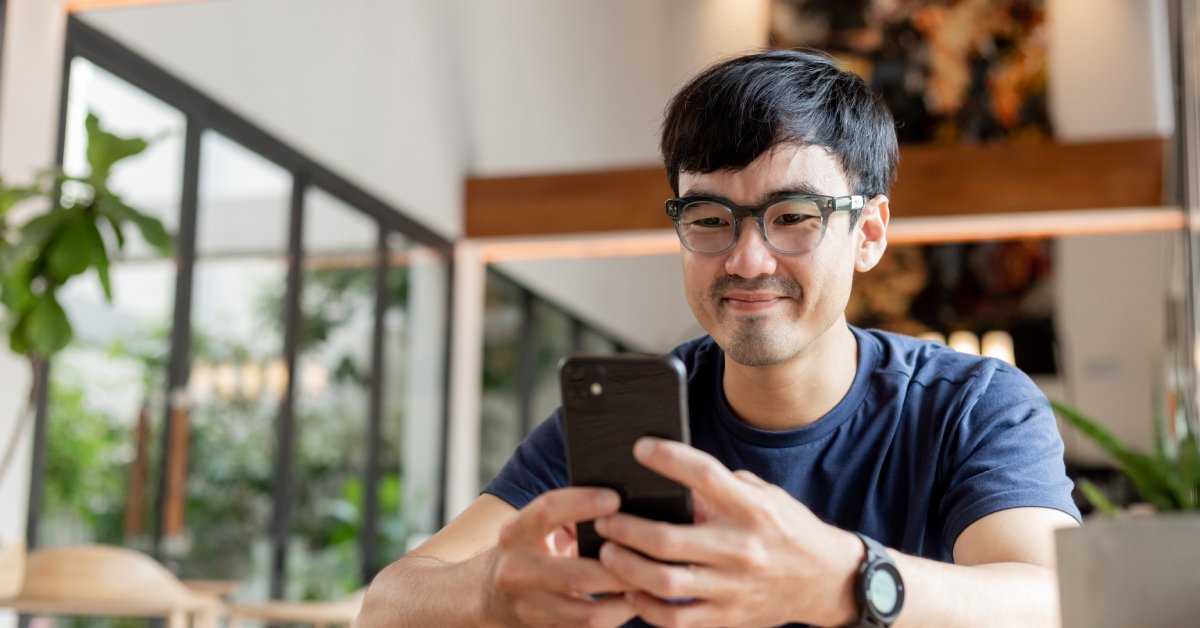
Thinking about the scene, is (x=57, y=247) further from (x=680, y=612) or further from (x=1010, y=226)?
(x=1010, y=226)

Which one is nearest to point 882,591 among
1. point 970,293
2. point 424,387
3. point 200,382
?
point 200,382

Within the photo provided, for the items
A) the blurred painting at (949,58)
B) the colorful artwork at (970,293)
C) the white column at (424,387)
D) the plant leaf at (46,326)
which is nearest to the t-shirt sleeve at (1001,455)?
the plant leaf at (46,326)

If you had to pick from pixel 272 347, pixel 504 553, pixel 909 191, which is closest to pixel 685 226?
pixel 504 553

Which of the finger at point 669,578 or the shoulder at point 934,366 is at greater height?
the shoulder at point 934,366

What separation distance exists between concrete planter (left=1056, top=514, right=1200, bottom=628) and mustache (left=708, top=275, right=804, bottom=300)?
1.83 feet

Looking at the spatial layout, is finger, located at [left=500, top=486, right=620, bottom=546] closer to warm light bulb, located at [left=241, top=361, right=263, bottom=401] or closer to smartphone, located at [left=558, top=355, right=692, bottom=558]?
smartphone, located at [left=558, top=355, right=692, bottom=558]

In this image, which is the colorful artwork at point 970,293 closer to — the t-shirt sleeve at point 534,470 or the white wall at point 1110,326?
the white wall at point 1110,326

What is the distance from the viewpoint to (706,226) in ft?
3.98

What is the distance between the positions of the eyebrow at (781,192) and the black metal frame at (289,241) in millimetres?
3008

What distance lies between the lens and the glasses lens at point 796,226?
119cm

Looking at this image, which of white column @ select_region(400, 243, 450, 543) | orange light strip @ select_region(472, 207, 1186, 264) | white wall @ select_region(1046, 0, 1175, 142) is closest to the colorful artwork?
white wall @ select_region(1046, 0, 1175, 142)

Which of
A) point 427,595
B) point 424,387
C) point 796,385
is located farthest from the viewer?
point 424,387

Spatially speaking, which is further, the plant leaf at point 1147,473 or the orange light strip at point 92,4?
the orange light strip at point 92,4

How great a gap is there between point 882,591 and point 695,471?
0.57 ft
